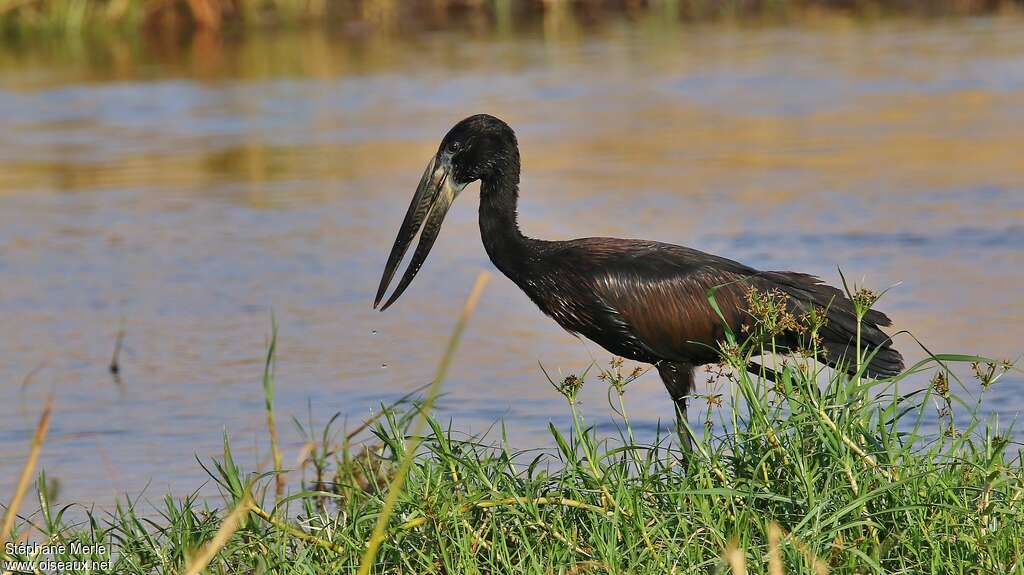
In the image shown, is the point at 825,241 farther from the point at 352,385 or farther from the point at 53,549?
the point at 53,549

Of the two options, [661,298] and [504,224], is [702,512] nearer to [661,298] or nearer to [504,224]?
[661,298]

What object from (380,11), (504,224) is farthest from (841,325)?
(380,11)

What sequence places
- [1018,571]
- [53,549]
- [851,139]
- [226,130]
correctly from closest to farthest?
[1018,571] < [53,549] < [851,139] < [226,130]

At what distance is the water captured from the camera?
6.82 m

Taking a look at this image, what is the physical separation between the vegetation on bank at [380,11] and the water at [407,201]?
192cm

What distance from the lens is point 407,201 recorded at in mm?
10977

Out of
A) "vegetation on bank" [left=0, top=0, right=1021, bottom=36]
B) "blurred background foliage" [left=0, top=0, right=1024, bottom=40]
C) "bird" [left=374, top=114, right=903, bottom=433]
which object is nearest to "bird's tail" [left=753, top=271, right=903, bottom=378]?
"bird" [left=374, top=114, right=903, bottom=433]

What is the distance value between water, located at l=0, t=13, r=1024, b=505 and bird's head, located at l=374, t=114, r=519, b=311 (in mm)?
680

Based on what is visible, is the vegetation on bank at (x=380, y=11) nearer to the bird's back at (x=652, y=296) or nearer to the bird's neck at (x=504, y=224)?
the bird's neck at (x=504, y=224)

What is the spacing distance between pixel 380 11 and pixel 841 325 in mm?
18533

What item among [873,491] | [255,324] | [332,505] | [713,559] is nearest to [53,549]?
[332,505]

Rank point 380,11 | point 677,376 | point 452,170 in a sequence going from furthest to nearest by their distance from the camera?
1. point 380,11
2. point 452,170
3. point 677,376

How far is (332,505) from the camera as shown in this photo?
5.54 meters

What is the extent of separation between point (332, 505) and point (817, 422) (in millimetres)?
2083
